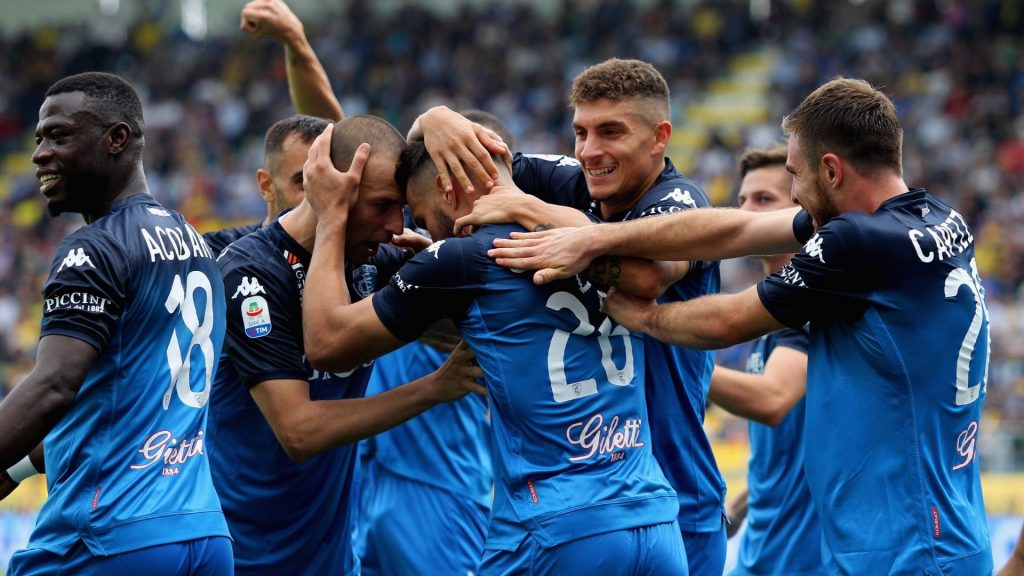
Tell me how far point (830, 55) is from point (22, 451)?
24.0 meters

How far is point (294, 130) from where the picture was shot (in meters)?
7.21

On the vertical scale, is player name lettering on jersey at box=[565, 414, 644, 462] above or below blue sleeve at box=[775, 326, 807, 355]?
below

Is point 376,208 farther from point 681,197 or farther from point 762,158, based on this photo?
point 762,158

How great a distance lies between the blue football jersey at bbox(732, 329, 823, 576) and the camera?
6934 millimetres

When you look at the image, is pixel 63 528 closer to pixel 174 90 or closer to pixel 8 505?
pixel 8 505

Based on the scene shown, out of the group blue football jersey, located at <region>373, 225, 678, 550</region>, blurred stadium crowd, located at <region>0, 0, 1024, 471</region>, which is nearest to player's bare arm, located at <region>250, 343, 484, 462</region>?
blue football jersey, located at <region>373, 225, 678, 550</region>

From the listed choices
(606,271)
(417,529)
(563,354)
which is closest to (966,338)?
(606,271)

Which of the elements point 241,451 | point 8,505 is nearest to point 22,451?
point 241,451

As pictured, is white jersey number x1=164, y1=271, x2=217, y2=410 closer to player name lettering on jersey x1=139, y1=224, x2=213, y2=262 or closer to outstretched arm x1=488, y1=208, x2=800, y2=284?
player name lettering on jersey x1=139, y1=224, x2=213, y2=262

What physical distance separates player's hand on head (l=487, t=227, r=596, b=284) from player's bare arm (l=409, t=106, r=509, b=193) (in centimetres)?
44

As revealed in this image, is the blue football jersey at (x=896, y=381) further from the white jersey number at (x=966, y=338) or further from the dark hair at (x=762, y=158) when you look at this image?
the dark hair at (x=762, y=158)

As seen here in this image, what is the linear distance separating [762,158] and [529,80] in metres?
21.6

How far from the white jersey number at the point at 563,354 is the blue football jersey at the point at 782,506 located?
234 cm

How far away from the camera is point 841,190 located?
483 centimetres
